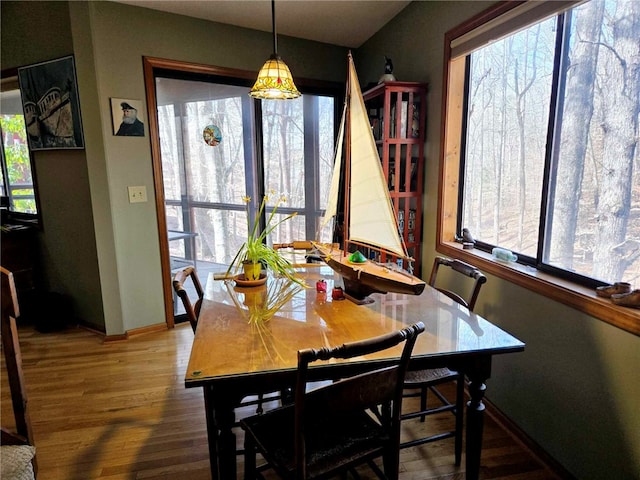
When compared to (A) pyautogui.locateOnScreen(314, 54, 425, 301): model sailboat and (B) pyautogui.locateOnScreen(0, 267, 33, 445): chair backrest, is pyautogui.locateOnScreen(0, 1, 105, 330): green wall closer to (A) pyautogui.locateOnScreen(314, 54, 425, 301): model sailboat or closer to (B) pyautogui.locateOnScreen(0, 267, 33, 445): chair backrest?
(B) pyautogui.locateOnScreen(0, 267, 33, 445): chair backrest

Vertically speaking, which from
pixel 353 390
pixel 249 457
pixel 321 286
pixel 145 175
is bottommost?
pixel 249 457

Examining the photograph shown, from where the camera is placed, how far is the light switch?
10.00 ft

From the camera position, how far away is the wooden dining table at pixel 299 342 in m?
1.14

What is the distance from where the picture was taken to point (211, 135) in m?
3.46

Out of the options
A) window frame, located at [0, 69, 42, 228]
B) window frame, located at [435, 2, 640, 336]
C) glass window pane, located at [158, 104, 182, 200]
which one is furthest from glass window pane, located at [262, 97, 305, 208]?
window frame, located at [0, 69, 42, 228]

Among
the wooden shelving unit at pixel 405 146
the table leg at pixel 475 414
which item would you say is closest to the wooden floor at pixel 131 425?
the table leg at pixel 475 414

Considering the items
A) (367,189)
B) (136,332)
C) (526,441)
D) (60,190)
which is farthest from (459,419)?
(60,190)

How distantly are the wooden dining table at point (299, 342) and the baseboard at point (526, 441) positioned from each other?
53cm

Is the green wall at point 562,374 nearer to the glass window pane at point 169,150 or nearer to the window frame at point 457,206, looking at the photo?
the window frame at point 457,206

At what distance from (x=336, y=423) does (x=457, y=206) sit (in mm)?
1689

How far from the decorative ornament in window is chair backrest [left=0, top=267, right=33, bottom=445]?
2.36 metres

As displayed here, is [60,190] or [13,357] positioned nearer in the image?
[13,357]

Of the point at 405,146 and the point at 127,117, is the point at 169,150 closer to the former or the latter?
the point at 127,117

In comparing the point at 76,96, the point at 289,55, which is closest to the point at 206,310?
the point at 76,96
